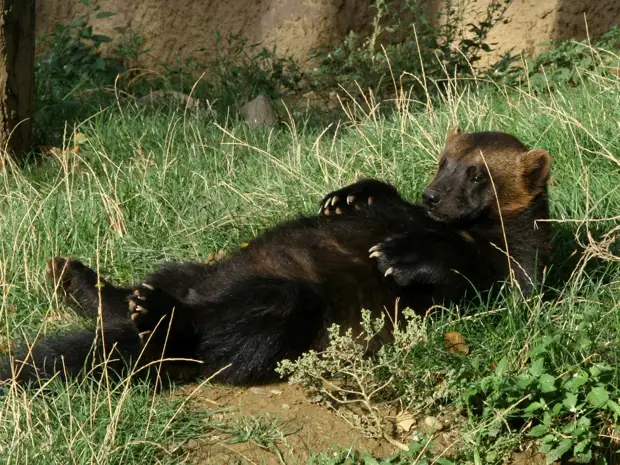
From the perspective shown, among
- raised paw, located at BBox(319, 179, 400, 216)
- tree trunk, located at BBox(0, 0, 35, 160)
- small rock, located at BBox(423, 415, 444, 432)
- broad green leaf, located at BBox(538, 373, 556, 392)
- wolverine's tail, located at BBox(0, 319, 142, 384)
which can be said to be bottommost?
small rock, located at BBox(423, 415, 444, 432)

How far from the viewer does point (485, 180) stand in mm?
5348

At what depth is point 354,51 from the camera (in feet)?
33.0

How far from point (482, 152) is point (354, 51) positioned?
489 centimetres

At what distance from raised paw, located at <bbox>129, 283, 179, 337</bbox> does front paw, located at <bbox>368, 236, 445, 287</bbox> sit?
42.0 inches

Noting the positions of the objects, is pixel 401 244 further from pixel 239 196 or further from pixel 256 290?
pixel 239 196

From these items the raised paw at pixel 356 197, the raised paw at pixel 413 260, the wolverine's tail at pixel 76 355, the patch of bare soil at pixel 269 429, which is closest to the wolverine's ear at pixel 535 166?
the raised paw at pixel 356 197

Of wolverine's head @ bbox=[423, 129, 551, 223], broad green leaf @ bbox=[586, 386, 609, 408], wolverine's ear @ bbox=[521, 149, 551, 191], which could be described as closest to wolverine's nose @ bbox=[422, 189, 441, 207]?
wolverine's head @ bbox=[423, 129, 551, 223]

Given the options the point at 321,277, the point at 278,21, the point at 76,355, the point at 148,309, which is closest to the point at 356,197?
the point at 321,277

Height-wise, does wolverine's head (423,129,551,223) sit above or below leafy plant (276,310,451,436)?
above

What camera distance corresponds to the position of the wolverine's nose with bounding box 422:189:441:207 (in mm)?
5227

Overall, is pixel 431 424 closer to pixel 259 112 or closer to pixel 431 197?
pixel 431 197

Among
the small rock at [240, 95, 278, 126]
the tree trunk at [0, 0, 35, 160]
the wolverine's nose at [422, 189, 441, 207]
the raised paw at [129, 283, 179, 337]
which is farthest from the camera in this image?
the small rock at [240, 95, 278, 126]

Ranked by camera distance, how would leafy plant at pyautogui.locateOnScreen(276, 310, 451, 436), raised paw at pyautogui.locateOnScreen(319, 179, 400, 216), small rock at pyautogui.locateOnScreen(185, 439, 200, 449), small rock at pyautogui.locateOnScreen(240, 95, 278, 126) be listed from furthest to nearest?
small rock at pyautogui.locateOnScreen(240, 95, 278, 126) < raised paw at pyautogui.locateOnScreen(319, 179, 400, 216) < leafy plant at pyautogui.locateOnScreen(276, 310, 451, 436) < small rock at pyautogui.locateOnScreen(185, 439, 200, 449)

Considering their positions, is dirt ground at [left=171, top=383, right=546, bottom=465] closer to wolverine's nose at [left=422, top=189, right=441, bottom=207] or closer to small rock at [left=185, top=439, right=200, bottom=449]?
small rock at [left=185, top=439, right=200, bottom=449]
